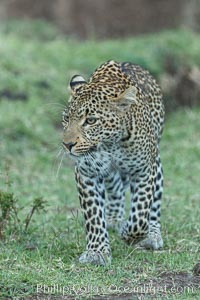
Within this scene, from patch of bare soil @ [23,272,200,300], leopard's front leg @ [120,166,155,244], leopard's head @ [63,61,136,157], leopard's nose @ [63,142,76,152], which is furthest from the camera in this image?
leopard's front leg @ [120,166,155,244]

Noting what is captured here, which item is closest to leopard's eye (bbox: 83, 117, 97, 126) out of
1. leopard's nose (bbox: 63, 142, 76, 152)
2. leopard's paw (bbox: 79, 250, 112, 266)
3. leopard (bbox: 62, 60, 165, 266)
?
leopard (bbox: 62, 60, 165, 266)

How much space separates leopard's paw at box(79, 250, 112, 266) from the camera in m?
8.37

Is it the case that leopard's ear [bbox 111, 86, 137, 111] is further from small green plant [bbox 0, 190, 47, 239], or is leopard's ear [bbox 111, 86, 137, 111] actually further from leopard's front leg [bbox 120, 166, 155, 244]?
small green plant [bbox 0, 190, 47, 239]

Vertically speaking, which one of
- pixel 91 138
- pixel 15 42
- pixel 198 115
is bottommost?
pixel 91 138

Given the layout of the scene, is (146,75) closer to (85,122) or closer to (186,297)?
A: (85,122)

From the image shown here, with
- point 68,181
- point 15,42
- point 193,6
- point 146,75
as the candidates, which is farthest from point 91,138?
point 193,6

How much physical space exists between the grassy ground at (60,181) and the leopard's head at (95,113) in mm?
679

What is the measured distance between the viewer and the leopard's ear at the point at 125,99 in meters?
8.59

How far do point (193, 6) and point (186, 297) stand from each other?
16.0 meters

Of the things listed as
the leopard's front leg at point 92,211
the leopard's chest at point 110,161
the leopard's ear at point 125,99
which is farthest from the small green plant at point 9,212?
the leopard's ear at point 125,99

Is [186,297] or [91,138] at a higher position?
[91,138]

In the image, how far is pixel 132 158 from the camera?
876 centimetres

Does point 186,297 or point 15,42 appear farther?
point 15,42

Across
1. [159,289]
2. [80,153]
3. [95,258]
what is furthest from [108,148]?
[159,289]
